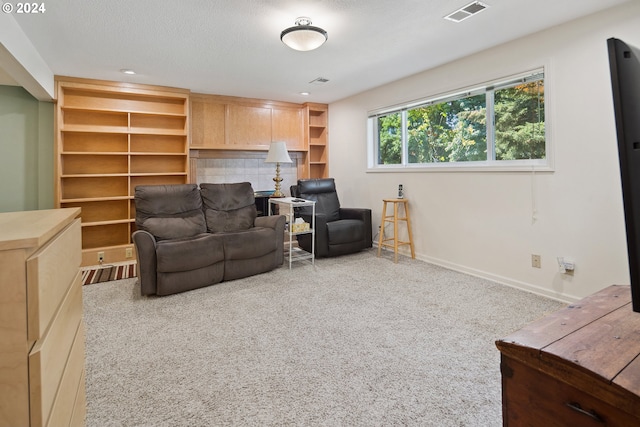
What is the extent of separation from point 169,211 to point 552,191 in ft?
12.2

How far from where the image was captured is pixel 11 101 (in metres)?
4.01

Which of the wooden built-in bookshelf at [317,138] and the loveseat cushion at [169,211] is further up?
the wooden built-in bookshelf at [317,138]

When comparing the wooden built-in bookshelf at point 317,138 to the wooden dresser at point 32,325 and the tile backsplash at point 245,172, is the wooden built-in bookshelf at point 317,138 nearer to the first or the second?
the tile backsplash at point 245,172

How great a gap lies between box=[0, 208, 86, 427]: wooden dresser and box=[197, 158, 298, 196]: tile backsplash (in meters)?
4.43

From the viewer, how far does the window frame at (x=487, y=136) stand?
2.93 meters

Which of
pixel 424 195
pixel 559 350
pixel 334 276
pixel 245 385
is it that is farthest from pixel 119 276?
pixel 559 350

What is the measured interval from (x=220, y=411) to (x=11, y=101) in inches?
185

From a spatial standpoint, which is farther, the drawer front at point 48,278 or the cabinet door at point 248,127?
the cabinet door at point 248,127

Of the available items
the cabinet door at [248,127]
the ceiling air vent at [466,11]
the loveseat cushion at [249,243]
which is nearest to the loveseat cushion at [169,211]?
the loveseat cushion at [249,243]

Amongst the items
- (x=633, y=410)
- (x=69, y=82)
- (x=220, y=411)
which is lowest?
(x=220, y=411)

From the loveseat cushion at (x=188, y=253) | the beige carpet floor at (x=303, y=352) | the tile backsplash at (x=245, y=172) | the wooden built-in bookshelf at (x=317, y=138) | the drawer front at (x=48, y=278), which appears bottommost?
the beige carpet floor at (x=303, y=352)

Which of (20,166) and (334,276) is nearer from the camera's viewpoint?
(334,276)

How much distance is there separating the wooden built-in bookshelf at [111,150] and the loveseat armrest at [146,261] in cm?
165

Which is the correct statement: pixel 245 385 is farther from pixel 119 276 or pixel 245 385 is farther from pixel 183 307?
pixel 119 276
